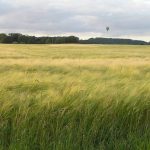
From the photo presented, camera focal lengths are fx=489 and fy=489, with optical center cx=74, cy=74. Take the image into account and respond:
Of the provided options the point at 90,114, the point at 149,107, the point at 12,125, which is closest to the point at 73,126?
the point at 90,114

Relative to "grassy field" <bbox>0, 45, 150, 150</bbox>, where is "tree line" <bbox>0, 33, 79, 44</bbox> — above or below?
below

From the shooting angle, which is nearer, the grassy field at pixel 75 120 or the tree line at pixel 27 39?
the grassy field at pixel 75 120

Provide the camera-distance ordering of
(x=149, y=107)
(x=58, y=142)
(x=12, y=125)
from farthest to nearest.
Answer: (x=149, y=107) → (x=12, y=125) → (x=58, y=142)

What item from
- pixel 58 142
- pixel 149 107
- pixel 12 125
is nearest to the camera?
pixel 58 142

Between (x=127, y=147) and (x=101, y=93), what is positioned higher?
(x=101, y=93)

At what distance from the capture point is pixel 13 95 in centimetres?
479

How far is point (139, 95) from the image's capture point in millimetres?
4883

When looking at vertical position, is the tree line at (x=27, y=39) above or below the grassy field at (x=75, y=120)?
below

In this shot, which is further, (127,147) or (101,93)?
(101,93)

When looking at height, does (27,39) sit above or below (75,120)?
below

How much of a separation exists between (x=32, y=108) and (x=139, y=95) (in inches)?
44.0

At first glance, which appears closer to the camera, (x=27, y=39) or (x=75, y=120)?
(x=75, y=120)

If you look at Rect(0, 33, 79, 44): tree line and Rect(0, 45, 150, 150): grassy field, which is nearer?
Rect(0, 45, 150, 150): grassy field

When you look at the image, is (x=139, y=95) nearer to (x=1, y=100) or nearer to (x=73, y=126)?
(x=73, y=126)
